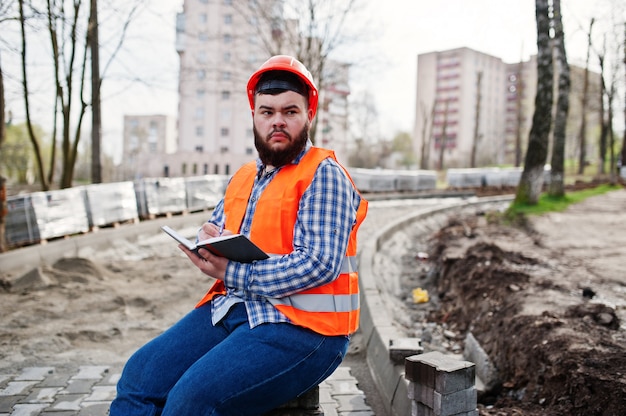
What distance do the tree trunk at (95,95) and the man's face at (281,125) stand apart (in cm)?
1253

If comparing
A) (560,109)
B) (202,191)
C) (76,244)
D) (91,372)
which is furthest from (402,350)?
(560,109)

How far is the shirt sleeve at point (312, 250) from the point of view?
2307 millimetres

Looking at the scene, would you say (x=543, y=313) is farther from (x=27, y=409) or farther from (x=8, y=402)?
(x=8, y=402)

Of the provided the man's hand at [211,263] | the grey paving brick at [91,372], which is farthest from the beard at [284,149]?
the grey paving brick at [91,372]

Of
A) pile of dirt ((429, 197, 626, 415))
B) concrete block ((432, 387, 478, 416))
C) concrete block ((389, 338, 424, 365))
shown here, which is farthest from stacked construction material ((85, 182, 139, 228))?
concrete block ((432, 387, 478, 416))

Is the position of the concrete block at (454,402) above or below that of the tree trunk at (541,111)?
below

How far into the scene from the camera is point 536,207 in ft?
45.1

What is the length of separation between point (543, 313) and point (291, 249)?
312cm

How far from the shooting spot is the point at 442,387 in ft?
8.68

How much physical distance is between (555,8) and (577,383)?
1430 centimetres

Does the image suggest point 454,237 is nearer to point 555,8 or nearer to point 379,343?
point 379,343

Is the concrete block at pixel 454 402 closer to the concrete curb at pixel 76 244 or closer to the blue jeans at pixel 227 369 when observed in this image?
the blue jeans at pixel 227 369

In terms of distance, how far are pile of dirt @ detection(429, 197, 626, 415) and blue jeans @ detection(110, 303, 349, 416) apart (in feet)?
5.43

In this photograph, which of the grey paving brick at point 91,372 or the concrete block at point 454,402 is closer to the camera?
the concrete block at point 454,402
